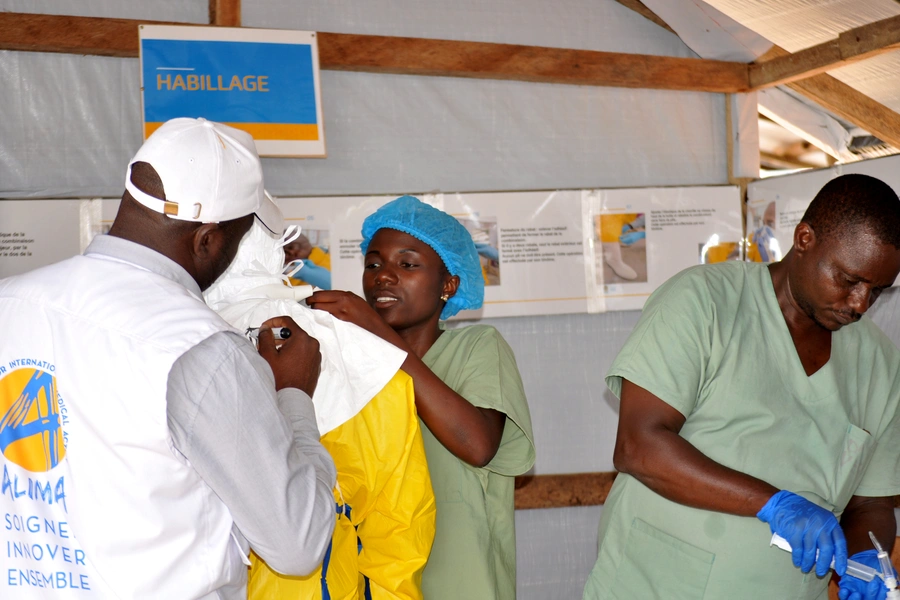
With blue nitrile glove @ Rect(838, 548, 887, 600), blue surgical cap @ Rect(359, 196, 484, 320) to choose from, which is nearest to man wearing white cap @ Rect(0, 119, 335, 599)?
blue surgical cap @ Rect(359, 196, 484, 320)

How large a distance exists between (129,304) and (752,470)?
1179 millimetres

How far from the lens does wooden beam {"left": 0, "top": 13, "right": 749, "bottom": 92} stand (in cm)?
266

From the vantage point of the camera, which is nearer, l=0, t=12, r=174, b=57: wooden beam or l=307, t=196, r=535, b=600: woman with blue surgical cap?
l=307, t=196, r=535, b=600: woman with blue surgical cap

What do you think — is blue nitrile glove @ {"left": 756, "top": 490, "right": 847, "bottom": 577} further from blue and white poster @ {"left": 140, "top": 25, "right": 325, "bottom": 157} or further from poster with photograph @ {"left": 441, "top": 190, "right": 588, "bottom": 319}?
blue and white poster @ {"left": 140, "top": 25, "right": 325, "bottom": 157}

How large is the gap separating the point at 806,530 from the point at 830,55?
80.7 inches

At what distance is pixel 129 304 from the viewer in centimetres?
108

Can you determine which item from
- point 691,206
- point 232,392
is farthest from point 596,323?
point 232,392

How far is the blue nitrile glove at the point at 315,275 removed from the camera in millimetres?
2922

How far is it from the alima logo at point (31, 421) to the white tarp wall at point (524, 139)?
5.98 ft

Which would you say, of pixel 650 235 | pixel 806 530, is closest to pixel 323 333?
pixel 806 530

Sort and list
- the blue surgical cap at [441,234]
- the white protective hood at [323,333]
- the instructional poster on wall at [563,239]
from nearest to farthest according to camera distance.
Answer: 1. the white protective hood at [323,333]
2. the blue surgical cap at [441,234]
3. the instructional poster on wall at [563,239]

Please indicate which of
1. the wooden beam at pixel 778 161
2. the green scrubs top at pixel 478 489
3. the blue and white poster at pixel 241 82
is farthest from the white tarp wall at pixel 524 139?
the green scrubs top at pixel 478 489

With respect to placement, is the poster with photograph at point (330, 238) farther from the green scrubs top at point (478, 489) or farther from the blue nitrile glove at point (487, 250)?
the green scrubs top at point (478, 489)

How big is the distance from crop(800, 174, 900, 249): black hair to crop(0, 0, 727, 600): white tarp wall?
1590 mm
